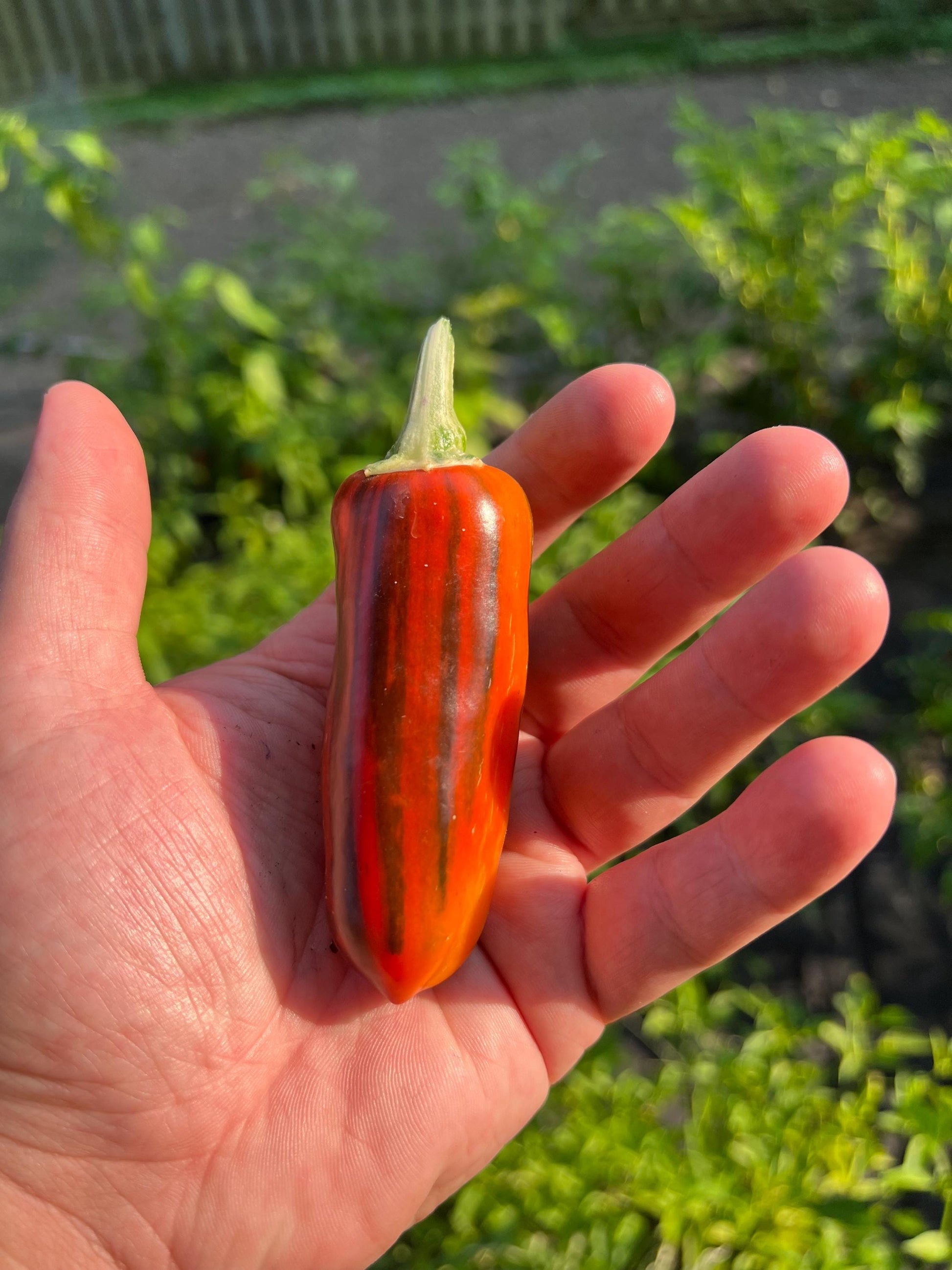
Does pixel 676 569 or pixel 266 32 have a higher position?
pixel 676 569

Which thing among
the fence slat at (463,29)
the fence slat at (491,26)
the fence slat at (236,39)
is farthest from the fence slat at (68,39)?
the fence slat at (491,26)

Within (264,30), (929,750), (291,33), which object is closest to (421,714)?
(929,750)

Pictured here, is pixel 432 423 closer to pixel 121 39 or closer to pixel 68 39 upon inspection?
pixel 121 39

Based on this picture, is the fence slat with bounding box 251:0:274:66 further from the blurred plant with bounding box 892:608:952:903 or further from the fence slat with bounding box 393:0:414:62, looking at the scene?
the blurred plant with bounding box 892:608:952:903

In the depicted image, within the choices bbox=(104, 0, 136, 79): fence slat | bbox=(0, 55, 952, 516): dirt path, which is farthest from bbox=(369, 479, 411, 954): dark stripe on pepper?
bbox=(104, 0, 136, 79): fence slat

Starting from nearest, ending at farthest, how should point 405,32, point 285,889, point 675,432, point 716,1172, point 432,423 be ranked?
point 285,889 → point 432,423 → point 716,1172 → point 675,432 → point 405,32

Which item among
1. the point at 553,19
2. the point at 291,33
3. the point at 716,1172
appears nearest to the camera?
the point at 716,1172
